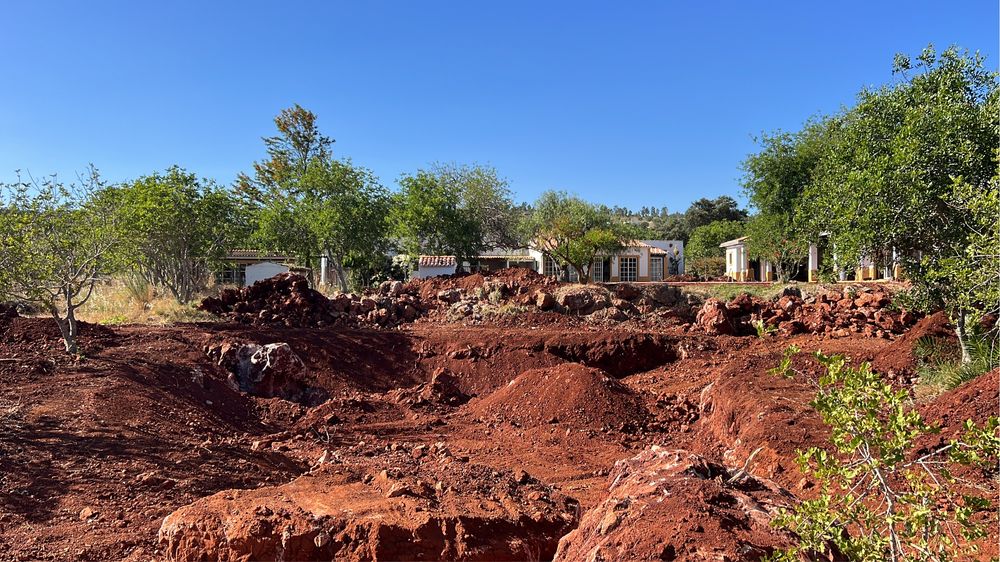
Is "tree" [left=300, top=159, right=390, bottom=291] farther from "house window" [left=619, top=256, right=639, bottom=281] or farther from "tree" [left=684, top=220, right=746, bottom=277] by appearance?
"tree" [left=684, top=220, right=746, bottom=277]

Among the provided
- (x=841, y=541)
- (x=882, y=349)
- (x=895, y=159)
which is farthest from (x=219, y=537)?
(x=882, y=349)

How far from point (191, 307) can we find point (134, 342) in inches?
221

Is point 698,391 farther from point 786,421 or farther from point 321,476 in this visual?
point 321,476

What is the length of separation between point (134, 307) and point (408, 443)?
43.6 ft

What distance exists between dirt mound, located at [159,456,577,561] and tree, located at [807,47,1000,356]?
6820 millimetres

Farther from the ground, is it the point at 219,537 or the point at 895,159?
the point at 895,159

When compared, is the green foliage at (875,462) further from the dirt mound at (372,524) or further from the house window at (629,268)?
the house window at (629,268)

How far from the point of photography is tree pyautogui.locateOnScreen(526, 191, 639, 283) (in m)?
29.5

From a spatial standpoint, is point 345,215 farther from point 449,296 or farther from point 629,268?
point 629,268

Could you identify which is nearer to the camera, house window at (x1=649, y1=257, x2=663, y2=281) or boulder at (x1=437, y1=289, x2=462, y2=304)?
boulder at (x1=437, y1=289, x2=462, y2=304)

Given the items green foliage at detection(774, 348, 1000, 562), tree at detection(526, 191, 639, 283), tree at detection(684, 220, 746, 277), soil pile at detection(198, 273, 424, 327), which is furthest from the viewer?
tree at detection(684, 220, 746, 277)

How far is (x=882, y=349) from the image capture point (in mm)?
13086

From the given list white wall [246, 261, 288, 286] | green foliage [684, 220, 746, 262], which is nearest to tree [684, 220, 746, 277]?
green foliage [684, 220, 746, 262]

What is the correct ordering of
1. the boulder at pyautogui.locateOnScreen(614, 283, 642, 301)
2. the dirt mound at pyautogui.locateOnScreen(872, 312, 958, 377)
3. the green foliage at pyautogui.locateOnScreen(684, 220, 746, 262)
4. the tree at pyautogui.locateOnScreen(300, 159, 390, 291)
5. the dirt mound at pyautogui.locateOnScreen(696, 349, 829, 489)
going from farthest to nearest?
the green foliage at pyautogui.locateOnScreen(684, 220, 746, 262), the tree at pyautogui.locateOnScreen(300, 159, 390, 291), the boulder at pyautogui.locateOnScreen(614, 283, 642, 301), the dirt mound at pyautogui.locateOnScreen(872, 312, 958, 377), the dirt mound at pyautogui.locateOnScreen(696, 349, 829, 489)
